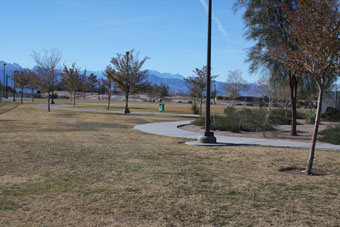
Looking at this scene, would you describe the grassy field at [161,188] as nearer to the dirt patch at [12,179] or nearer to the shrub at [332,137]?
the dirt patch at [12,179]

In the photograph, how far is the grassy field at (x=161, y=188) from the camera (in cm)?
543

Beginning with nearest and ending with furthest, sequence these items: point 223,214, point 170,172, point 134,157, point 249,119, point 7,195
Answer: point 223,214 → point 7,195 → point 170,172 → point 134,157 → point 249,119

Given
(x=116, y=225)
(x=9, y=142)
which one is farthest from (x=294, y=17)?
(x=9, y=142)

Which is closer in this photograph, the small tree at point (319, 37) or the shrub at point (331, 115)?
the small tree at point (319, 37)

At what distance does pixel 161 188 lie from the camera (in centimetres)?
711

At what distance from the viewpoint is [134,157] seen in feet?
35.0

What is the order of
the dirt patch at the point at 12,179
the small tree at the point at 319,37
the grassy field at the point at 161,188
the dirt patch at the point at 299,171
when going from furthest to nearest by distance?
the dirt patch at the point at 299,171 → the small tree at the point at 319,37 → the dirt patch at the point at 12,179 → the grassy field at the point at 161,188

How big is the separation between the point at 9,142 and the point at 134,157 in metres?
5.23

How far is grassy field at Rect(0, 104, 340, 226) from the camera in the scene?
5.43m

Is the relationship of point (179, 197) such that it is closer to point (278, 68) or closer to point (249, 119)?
point (278, 68)

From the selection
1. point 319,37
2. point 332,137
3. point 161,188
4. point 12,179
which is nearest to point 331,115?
point 332,137

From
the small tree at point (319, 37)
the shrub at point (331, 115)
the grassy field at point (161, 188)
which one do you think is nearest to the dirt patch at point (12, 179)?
the grassy field at point (161, 188)

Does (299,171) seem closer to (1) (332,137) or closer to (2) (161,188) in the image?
(2) (161,188)

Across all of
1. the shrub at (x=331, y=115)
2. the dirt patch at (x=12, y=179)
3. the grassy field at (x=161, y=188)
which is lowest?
the dirt patch at (x=12, y=179)
